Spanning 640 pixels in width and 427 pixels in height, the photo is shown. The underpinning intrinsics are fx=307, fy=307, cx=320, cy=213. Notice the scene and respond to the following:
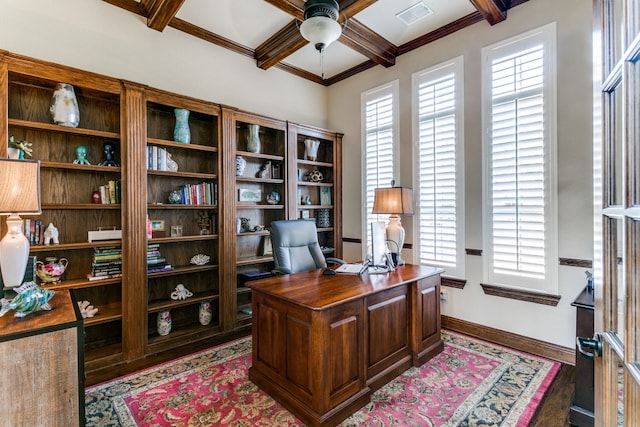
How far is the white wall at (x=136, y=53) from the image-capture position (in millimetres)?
2494

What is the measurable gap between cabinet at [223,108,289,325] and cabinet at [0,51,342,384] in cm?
2

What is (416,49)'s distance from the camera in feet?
12.0

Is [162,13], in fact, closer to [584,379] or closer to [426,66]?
[426,66]

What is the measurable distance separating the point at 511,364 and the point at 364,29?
3560mm

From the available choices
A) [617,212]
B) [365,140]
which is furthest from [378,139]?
[617,212]

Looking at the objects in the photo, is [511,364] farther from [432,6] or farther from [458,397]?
[432,6]

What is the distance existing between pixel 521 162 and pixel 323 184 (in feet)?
7.93

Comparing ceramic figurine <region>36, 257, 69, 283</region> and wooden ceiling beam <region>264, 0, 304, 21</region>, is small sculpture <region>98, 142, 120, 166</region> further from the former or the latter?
wooden ceiling beam <region>264, 0, 304, 21</region>

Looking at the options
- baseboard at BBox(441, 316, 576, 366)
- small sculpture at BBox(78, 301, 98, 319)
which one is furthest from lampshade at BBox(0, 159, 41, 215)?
baseboard at BBox(441, 316, 576, 366)

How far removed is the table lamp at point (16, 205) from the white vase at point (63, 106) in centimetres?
88

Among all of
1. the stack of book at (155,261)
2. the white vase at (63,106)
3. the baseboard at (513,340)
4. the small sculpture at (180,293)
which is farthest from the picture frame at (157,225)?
the baseboard at (513,340)

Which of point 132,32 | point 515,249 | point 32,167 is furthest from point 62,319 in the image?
point 515,249

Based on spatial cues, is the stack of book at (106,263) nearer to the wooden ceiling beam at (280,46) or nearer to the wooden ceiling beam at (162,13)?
the wooden ceiling beam at (162,13)

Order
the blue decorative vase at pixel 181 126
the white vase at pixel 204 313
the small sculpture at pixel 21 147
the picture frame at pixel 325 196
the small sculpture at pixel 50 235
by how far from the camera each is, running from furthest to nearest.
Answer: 1. the picture frame at pixel 325 196
2. the white vase at pixel 204 313
3. the blue decorative vase at pixel 181 126
4. the small sculpture at pixel 50 235
5. the small sculpture at pixel 21 147
